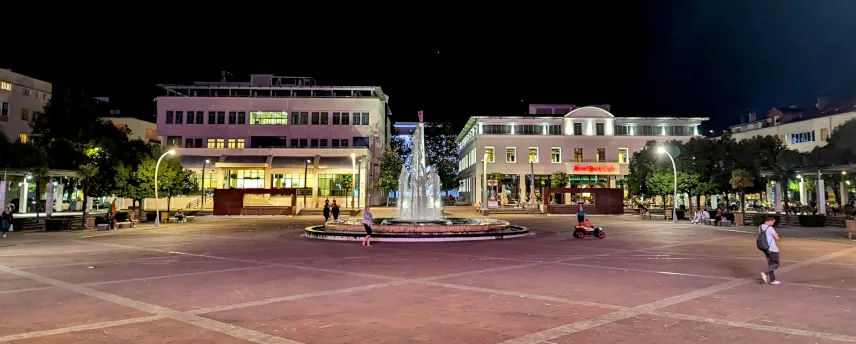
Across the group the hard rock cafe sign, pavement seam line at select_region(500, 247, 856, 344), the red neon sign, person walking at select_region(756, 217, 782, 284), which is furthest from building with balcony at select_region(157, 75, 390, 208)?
pavement seam line at select_region(500, 247, 856, 344)

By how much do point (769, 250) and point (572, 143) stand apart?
5799 cm

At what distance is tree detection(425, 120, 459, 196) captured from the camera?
78562mm

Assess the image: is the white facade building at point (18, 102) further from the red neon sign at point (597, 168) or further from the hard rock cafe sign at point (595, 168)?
the red neon sign at point (597, 168)

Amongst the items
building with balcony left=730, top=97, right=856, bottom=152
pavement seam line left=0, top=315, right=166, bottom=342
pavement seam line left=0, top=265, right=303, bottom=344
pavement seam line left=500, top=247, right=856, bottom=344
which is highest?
building with balcony left=730, top=97, right=856, bottom=152

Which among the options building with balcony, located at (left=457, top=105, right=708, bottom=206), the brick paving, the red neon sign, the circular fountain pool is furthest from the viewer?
building with balcony, located at (left=457, top=105, right=708, bottom=206)

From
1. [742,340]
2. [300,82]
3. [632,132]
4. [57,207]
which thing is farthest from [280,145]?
[742,340]

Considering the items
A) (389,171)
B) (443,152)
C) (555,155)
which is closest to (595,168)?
(555,155)

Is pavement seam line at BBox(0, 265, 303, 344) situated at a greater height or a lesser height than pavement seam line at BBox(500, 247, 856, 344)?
lesser

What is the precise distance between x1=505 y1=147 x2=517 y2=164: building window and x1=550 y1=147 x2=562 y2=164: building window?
5.15m

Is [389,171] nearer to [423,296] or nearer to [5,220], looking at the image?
[5,220]

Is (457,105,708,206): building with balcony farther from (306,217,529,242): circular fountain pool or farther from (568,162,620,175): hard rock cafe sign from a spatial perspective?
(306,217,529,242): circular fountain pool

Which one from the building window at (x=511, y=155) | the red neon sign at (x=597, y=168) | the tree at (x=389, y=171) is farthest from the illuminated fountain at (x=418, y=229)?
the red neon sign at (x=597, y=168)

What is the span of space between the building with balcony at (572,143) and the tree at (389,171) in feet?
38.1

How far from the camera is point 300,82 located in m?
73.2
